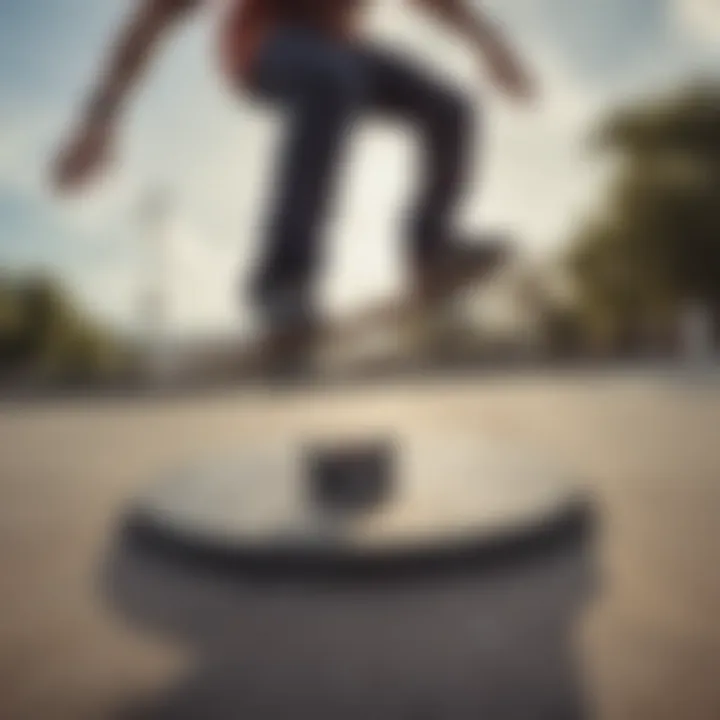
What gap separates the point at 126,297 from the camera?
0.77m

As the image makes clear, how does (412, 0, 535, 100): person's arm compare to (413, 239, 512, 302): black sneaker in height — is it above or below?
above

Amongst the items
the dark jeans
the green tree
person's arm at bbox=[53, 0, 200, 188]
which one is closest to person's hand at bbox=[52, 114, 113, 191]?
person's arm at bbox=[53, 0, 200, 188]

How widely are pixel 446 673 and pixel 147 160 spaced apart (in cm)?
56

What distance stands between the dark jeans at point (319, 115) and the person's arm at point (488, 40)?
0.28ft

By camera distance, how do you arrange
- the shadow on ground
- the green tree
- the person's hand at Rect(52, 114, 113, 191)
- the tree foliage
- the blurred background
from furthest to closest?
the green tree
the tree foliage
the person's hand at Rect(52, 114, 113, 191)
the blurred background
the shadow on ground

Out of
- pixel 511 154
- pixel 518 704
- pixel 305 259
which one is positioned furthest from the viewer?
pixel 511 154

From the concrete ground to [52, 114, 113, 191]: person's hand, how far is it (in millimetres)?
226

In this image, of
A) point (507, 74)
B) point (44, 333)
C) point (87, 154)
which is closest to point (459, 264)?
point (507, 74)

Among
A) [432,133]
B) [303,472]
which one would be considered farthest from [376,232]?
[303,472]

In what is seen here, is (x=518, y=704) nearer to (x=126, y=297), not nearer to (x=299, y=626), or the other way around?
(x=299, y=626)

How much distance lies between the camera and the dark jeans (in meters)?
0.58

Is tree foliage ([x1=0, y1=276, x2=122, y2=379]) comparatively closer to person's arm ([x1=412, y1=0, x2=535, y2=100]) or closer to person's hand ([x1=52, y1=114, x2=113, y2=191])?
person's hand ([x1=52, y1=114, x2=113, y2=191])

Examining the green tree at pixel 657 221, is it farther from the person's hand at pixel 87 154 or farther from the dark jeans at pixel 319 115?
the person's hand at pixel 87 154

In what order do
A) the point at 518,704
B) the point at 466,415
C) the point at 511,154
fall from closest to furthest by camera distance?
the point at 518,704
the point at 511,154
the point at 466,415
